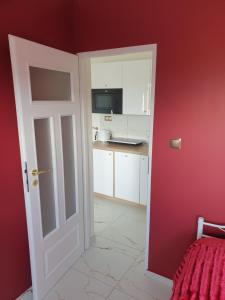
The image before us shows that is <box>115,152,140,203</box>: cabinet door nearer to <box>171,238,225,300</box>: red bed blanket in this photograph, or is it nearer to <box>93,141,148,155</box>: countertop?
<box>93,141,148,155</box>: countertop

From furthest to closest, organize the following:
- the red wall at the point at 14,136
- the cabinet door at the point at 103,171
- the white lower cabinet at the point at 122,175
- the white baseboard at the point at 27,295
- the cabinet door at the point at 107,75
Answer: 1. the cabinet door at the point at 103,171
2. the cabinet door at the point at 107,75
3. the white lower cabinet at the point at 122,175
4. the white baseboard at the point at 27,295
5. the red wall at the point at 14,136

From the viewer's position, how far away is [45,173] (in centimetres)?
189

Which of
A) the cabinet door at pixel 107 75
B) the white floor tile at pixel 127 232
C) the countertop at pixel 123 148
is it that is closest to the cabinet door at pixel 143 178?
the countertop at pixel 123 148

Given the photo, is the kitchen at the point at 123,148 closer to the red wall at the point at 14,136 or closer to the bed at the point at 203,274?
the red wall at the point at 14,136

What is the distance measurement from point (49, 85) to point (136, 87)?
165 centimetres

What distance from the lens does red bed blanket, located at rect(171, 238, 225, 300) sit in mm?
1209

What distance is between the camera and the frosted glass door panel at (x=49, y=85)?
172 centimetres

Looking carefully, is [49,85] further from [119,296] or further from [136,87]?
[119,296]

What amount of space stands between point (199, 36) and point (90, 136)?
1.30 metres

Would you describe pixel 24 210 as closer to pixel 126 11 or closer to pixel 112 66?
pixel 126 11

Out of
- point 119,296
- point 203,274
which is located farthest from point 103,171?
point 203,274

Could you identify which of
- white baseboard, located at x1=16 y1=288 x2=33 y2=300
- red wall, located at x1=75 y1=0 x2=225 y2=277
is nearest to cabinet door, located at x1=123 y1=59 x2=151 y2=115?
red wall, located at x1=75 y1=0 x2=225 y2=277

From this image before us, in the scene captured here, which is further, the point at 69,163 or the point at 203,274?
the point at 69,163

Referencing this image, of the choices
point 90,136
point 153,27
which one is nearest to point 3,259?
point 90,136
